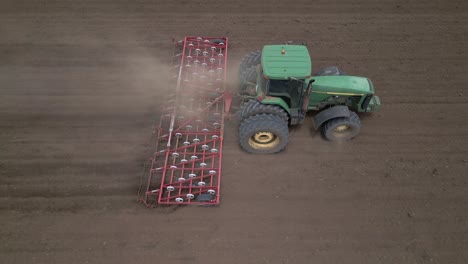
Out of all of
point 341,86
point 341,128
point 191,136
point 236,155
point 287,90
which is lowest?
point 236,155

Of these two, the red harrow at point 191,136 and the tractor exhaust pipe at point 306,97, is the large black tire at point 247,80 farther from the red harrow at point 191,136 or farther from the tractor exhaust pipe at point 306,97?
the tractor exhaust pipe at point 306,97

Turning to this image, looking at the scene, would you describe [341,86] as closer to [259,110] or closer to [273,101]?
[273,101]

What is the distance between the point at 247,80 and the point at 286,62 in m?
1.14

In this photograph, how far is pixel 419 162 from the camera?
6477 mm

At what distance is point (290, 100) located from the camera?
628 cm

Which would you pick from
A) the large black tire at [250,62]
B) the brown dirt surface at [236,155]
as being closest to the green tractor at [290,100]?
the large black tire at [250,62]

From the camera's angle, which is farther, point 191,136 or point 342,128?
point 191,136

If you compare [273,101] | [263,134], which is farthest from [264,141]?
[273,101]

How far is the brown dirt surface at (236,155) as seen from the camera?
17.8 feet

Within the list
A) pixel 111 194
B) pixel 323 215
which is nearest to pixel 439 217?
pixel 323 215

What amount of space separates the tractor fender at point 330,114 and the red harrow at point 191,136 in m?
1.87

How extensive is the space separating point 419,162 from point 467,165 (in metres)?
0.91

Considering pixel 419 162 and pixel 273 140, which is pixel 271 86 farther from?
pixel 419 162

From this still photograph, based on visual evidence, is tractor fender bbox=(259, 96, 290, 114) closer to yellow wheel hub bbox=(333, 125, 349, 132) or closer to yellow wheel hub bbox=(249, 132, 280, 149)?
yellow wheel hub bbox=(249, 132, 280, 149)
